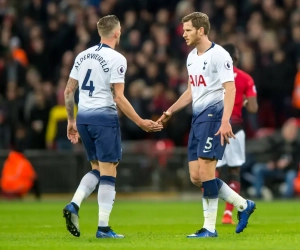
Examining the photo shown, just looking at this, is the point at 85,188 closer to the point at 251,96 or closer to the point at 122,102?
the point at 122,102

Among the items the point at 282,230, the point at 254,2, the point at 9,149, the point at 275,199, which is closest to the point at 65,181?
the point at 9,149

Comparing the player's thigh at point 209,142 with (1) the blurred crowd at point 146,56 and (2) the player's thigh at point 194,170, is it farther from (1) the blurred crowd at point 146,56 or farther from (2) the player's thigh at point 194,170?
(1) the blurred crowd at point 146,56

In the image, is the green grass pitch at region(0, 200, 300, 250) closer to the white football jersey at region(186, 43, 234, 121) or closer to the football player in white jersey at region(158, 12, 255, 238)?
the football player in white jersey at region(158, 12, 255, 238)

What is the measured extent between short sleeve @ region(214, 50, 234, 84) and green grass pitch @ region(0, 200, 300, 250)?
5.94 ft

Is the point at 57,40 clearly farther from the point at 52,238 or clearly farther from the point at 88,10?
the point at 52,238

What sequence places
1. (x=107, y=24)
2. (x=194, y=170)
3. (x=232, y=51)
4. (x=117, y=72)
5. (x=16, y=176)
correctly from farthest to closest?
1. (x=16, y=176)
2. (x=232, y=51)
3. (x=194, y=170)
4. (x=107, y=24)
5. (x=117, y=72)

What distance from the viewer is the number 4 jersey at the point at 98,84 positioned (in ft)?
35.8

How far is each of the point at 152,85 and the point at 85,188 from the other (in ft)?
41.8

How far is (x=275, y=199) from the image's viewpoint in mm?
21125

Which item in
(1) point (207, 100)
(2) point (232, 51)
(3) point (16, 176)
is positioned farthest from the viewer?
(3) point (16, 176)

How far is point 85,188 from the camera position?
436 inches

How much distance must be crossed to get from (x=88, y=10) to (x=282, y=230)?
15.3 metres

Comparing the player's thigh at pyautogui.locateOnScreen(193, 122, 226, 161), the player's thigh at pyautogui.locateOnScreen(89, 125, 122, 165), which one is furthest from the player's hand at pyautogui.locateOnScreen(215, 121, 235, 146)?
the player's thigh at pyautogui.locateOnScreen(89, 125, 122, 165)

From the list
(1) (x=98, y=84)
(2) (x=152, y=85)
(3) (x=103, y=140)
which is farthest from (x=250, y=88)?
(2) (x=152, y=85)
